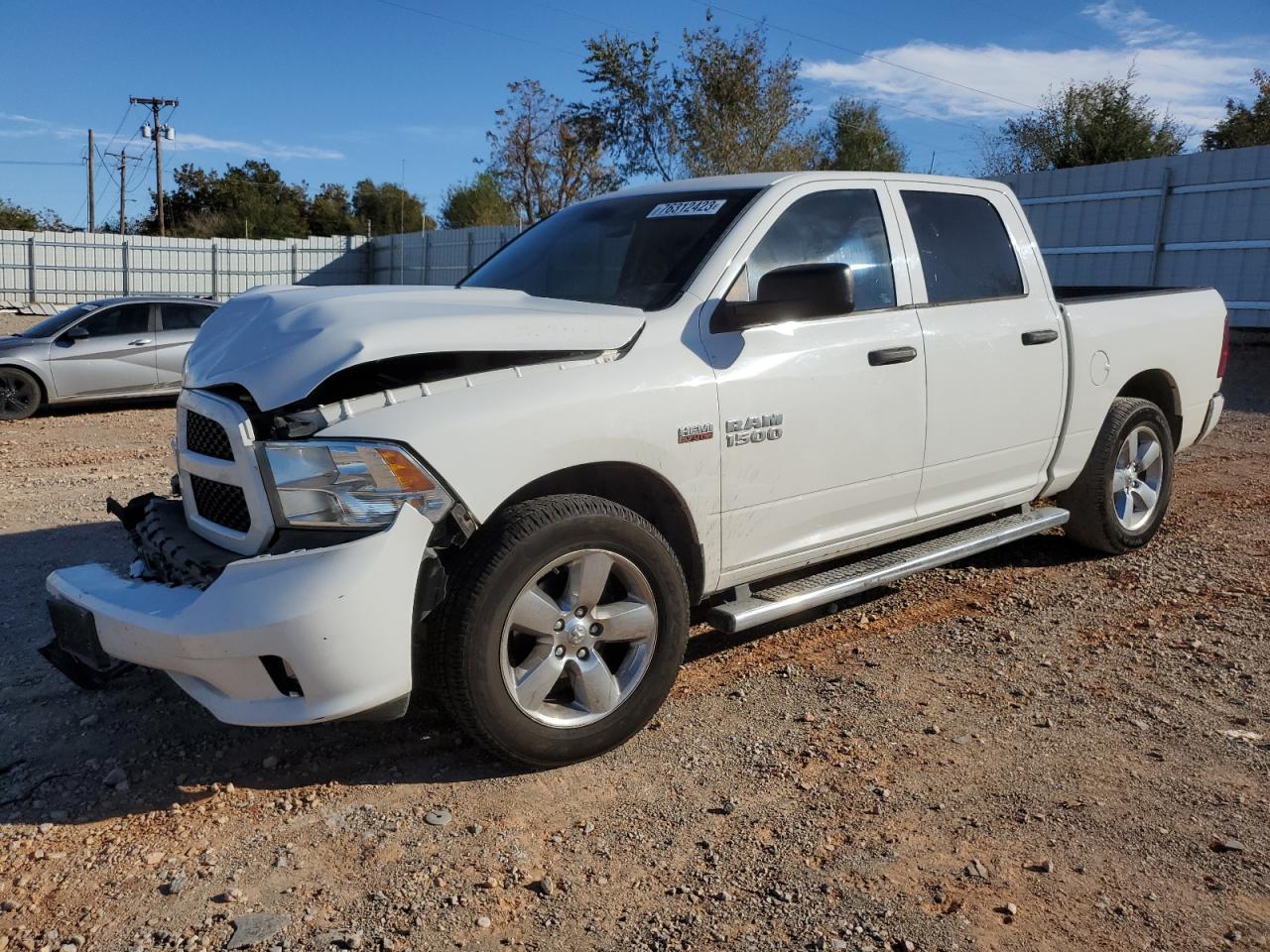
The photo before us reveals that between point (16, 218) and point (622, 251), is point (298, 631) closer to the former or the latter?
point (622, 251)

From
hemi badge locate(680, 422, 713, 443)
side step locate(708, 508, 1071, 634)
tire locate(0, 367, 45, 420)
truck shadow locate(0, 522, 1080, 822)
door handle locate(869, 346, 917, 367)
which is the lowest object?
truck shadow locate(0, 522, 1080, 822)

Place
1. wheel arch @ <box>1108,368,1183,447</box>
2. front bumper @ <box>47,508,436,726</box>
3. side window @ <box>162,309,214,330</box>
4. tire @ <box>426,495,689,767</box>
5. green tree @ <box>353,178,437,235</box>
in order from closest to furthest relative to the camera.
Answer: front bumper @ <box>47,508,436,726</box>
tire @ <box>426,495,689,767</box>
wheel arch @ <box>1108,368,1183,447</box>
side window @ <box>162,309,214,330</box>
green tree @ <box>353,178,437,235</box>

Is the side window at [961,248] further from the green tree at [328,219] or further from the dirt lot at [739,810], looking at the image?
the green tree at [328,219]

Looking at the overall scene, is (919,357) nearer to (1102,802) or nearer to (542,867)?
(1102,802)

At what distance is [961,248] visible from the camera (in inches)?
193

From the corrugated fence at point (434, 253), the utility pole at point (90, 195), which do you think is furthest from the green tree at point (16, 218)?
the corrugated fence at point (434, 253)

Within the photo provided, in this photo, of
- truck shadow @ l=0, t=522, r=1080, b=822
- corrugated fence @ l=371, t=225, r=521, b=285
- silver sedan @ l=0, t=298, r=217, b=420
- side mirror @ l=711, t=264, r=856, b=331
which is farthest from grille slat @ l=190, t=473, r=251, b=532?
corrugated fence @ l=371, t=225, r=521, b=285

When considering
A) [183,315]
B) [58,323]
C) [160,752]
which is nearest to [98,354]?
[58,323]

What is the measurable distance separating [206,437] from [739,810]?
2075mm

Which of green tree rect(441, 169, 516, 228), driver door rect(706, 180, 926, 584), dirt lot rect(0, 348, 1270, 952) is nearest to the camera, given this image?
dirt lot rect(0, 348, 1270, 952)

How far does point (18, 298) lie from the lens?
3150cm

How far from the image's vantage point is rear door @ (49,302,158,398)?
1170cm

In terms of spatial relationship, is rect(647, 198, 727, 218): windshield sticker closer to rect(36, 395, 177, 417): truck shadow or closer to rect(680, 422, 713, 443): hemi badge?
rect(680, 422, 713, 443): hemi badge

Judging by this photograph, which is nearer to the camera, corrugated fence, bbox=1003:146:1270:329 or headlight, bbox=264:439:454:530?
headlight, bbox=264:439:454:530
